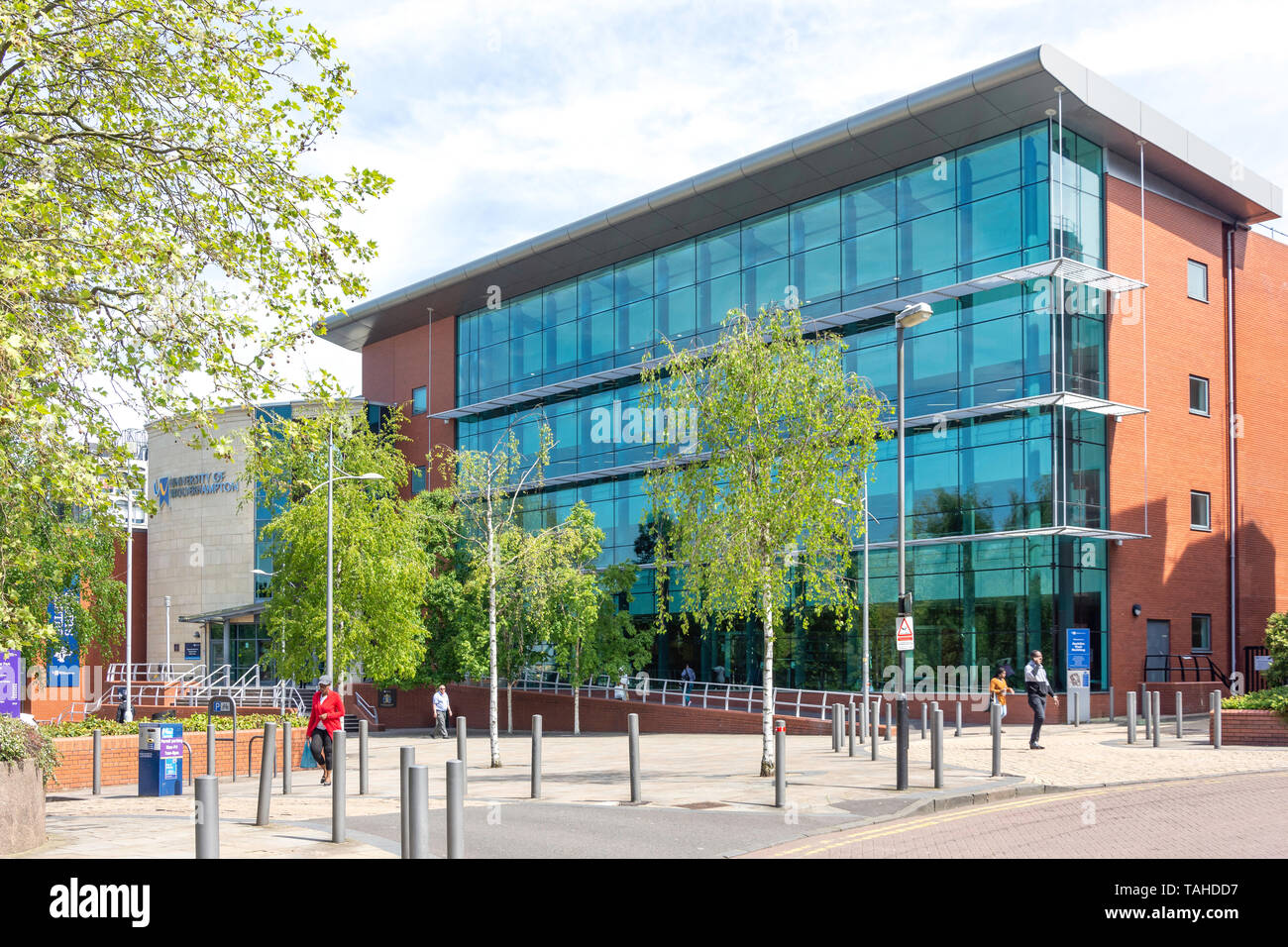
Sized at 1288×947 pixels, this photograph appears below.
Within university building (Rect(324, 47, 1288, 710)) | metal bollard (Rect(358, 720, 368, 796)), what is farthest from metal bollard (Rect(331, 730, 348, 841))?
university building (Rect(324, 47, 1288, 710))

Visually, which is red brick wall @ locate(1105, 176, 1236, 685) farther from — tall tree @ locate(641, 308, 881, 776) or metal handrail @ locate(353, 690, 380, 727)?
A: metal handrail @ locate(353, 690, 380, 727)

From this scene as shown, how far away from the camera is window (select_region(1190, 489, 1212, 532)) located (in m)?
34.8

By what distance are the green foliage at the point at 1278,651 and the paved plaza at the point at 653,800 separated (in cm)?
179

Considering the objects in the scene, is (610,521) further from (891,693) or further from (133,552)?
(133,552)

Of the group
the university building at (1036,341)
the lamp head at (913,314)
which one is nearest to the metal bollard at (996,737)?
the lamp head at (913,314)

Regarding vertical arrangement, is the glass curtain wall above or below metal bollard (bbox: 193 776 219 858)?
above

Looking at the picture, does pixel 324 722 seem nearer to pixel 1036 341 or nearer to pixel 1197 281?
pixel 1036 341

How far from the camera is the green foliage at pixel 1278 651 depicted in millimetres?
24969

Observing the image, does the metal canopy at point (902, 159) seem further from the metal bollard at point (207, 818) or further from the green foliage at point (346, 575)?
the metal bollard at point (207, 818)

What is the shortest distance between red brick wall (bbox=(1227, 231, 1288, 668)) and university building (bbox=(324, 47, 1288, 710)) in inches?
3.5

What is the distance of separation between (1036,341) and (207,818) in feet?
92.7

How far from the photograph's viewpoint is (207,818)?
23.4 ft

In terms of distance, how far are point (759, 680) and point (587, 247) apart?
15724 millimetres

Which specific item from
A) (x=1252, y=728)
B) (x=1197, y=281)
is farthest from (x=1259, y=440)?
(x=1252, y=728)
